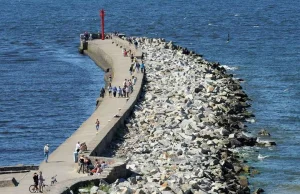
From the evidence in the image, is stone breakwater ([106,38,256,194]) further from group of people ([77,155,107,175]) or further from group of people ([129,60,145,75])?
group of people ([77,155,107,175])

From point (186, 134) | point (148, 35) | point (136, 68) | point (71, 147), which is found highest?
point (136, 68)

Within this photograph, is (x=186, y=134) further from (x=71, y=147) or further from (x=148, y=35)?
(x=148, y=35)

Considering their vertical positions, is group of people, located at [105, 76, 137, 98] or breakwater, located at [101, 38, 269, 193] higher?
group of people, located at [105, 76, 137, 98]

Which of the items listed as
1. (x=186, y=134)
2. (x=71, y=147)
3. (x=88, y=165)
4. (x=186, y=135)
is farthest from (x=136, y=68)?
(x=88, y=165)

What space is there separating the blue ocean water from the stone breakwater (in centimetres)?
173

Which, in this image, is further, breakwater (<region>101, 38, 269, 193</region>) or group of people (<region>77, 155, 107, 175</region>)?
breakwater (<region>101, 38, 269, 193</region>)

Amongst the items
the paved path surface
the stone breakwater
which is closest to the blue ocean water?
the stone breakwater

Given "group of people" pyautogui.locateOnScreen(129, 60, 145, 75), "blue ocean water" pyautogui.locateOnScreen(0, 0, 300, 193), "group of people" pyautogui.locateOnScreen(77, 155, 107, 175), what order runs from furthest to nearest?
"group of people" pyautogui.locateOnScreen(129, 60, 145, 75), "blue ocean water" pyautogui.locateOnScreen(0, 0, 300, 193), "group of people" pyautogui.locateOnScreen(77, 155, 107, 175)

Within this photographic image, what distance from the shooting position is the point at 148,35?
371 ft

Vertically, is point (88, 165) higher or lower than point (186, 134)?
higher

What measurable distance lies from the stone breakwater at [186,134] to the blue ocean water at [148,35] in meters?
1.73

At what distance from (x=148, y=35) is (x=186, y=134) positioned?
6824cm

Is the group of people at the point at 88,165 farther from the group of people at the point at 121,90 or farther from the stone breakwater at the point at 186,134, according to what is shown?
the group of people at the point at 121,90

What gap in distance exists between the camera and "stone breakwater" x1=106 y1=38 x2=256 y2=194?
122 feet
